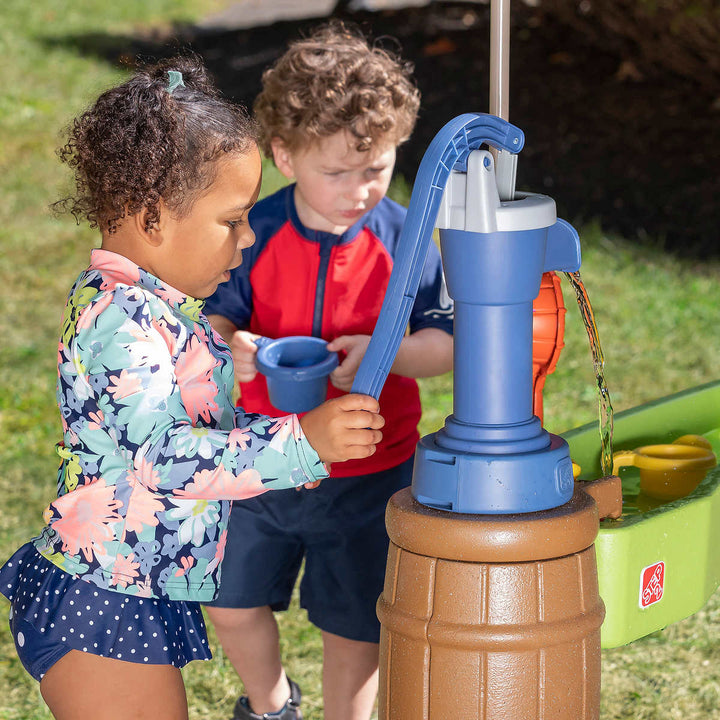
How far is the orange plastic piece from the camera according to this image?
169cm

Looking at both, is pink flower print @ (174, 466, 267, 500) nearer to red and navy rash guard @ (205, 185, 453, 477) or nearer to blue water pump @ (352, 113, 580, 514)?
blue water pump @ (352, 113, 580, 514)

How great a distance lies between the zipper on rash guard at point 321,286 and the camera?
2318 millimetres

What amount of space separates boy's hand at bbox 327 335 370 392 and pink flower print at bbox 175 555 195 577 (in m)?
0.50

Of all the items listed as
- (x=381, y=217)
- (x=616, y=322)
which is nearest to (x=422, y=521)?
(x=381, y=217)

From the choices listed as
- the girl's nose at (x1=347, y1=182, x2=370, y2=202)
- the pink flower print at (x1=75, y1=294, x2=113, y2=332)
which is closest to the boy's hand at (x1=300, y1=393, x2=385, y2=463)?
the pink flower print at (x1=75, y1=294, x2=113, y2=332)

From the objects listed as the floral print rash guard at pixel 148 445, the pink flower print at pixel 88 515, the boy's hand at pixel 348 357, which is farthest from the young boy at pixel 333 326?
the pink flower print at pixel 88 515

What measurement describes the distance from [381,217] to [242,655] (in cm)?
97

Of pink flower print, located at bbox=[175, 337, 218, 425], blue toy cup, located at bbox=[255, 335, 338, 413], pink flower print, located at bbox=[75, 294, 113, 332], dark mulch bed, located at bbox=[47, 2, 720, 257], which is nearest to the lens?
pink flower print, located at bbox=[75, 294, 113, 332]

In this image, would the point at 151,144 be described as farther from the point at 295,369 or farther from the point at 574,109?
the point at 574,109

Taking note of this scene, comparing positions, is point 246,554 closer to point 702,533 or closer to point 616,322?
point 702,533

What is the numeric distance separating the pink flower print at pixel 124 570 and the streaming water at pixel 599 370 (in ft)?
2.56

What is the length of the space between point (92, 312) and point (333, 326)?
73cm

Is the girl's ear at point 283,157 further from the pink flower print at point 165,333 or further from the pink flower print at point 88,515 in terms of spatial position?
the pink flower print at point 88,515

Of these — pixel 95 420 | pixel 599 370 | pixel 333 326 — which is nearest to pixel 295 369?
Result: pixel 333 326
